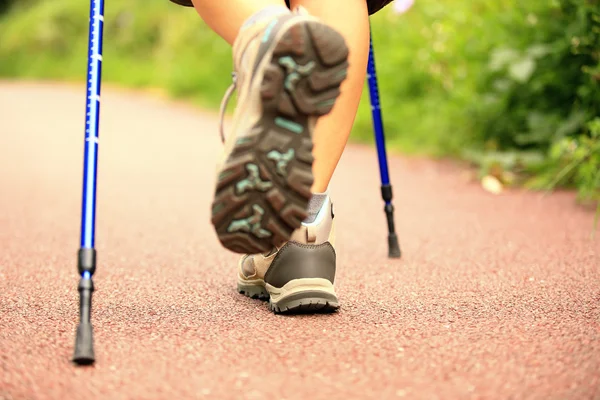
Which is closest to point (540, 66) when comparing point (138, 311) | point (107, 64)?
point (138, 311)

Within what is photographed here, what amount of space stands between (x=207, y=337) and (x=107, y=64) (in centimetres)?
1028

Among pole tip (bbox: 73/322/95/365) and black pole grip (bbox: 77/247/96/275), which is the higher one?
black pole grip (bbox: 77/247/96/275)

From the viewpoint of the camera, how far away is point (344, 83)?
158 cm

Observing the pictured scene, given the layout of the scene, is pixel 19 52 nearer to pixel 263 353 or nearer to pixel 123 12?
pixel 123 12

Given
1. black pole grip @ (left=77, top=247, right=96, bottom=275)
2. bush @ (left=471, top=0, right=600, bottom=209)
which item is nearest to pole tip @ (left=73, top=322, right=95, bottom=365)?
black pole grip @ (left=77, top=247, right=96, bottom=275)

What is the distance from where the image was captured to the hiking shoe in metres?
1.60

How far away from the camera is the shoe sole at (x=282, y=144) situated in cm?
126

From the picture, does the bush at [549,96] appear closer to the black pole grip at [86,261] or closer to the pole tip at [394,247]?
the pole tip at [394,247]

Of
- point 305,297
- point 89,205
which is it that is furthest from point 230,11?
point 305,297

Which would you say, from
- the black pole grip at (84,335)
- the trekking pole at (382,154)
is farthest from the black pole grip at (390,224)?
the black pole grip at (84,335)

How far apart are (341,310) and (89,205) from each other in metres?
0.56

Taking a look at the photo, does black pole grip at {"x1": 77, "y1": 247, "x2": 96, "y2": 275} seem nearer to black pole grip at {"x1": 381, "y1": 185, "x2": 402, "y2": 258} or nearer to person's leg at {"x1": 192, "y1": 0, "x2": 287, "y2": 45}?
person's leg at {"x1": 192, "y1": 0, "x2": 287, "y2": 45}

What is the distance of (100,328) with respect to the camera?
154 cm

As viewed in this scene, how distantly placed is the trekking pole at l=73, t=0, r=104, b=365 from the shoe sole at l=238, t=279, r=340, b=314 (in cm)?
39
